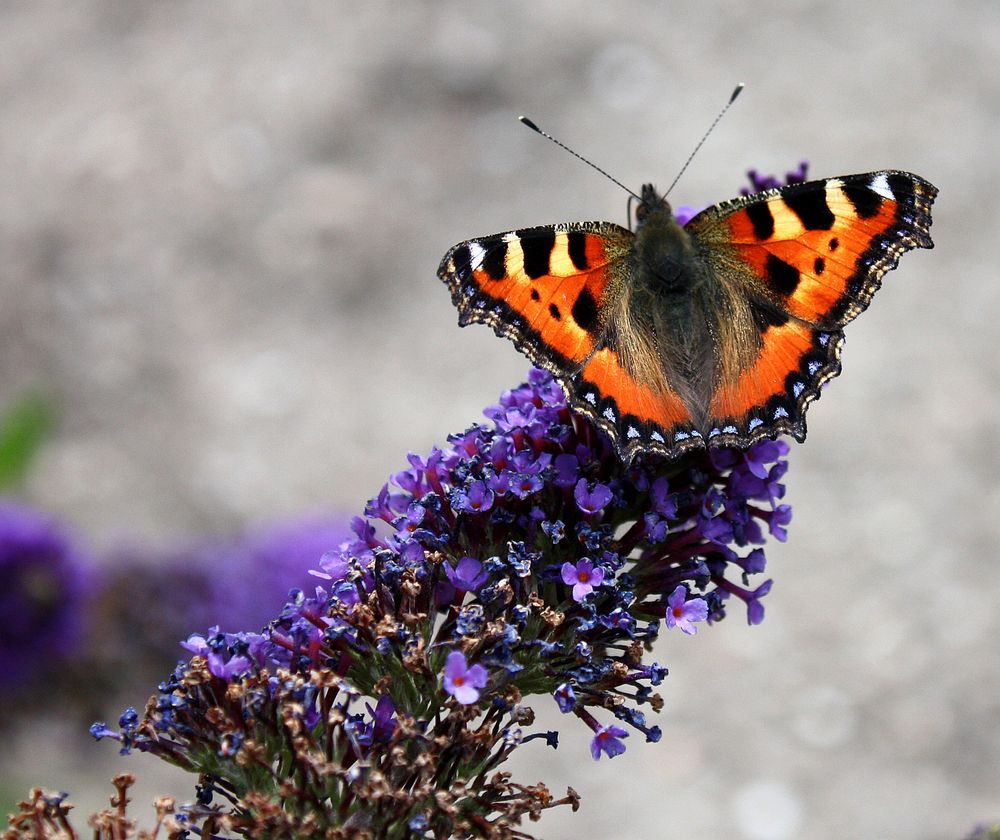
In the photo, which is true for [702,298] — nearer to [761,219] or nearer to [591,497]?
[761,219]

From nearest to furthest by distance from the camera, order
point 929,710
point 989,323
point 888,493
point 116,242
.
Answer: point 929,710 < point 888,493 < point 989,323 < point 116,242

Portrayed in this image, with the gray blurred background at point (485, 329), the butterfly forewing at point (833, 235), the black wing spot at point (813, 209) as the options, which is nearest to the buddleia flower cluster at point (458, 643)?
the butterfly forewing at point (833, 235)

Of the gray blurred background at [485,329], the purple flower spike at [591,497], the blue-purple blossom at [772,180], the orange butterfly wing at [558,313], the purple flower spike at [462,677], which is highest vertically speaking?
the gray blurred background at [485,329]

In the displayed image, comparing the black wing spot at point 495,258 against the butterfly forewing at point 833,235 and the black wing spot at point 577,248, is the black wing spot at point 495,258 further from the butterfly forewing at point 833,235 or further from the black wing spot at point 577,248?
the butterfly forewing at point 833,235

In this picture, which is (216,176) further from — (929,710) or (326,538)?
(929,710)

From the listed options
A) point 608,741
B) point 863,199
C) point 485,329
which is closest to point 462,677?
point 608,741

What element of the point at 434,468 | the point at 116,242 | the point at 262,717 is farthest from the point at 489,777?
the point at 116,242

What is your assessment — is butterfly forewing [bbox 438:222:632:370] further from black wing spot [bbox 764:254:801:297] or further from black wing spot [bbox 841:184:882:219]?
black wing spot [bbox 841:184:882:219]
